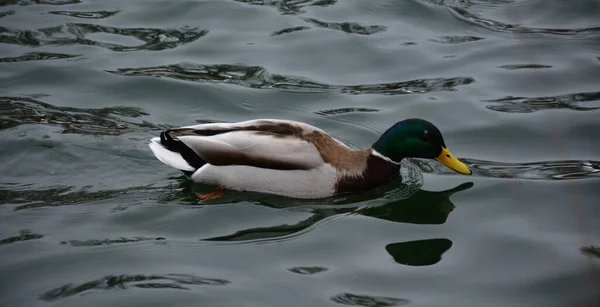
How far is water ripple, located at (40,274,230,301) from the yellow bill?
2.44 m

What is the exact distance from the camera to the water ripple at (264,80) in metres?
9.49

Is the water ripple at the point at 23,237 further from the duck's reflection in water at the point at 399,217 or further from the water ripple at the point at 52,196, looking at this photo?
the duck's reflection in water at the point at 399,217

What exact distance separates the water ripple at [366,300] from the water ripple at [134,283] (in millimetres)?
747

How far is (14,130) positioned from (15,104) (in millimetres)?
703

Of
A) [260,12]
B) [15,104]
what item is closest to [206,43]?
[260,12]

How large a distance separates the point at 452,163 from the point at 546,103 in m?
2.00

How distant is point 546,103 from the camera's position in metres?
9.12

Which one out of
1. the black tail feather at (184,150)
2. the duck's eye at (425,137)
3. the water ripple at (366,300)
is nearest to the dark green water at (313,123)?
the water ripple at (366,300)

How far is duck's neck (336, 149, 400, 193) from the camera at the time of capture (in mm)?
7504

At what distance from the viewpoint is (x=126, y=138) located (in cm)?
830

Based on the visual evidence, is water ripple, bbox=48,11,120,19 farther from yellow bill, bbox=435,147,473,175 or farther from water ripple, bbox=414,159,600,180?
yellow bill, bbox=435,147,473,175

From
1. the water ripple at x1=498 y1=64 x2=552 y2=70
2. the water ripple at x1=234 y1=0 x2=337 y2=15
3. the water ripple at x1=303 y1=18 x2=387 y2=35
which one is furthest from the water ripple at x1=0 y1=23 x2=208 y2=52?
the water ripple at x1=498 y1=64 x2=552 y2=70

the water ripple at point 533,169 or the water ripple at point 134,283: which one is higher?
the water ripple at point 533,169

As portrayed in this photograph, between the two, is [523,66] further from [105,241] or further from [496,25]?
[105,241]
